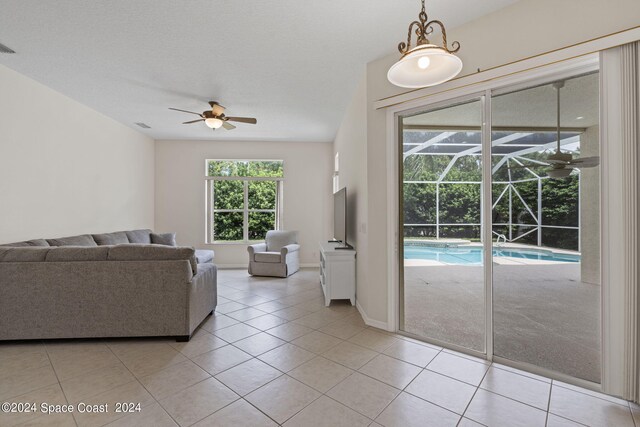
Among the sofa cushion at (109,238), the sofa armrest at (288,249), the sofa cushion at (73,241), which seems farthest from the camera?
the sofa armrest at (288,249)

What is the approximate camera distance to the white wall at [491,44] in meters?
1.88

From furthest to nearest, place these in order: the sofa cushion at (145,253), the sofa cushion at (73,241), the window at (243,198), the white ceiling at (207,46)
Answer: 1. the window at (243,198)
2. the sofa cushion at (73,241)
3. the sofa cushion at (145,253)
4. the white ceiling at (207,46)

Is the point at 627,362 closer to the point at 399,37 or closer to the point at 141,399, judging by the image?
the point at 399,37

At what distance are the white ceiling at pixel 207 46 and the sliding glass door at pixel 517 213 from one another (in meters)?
0.84

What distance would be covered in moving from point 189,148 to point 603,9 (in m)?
6.59

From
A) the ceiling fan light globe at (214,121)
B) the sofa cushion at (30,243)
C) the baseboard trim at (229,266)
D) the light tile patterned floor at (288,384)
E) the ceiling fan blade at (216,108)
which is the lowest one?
the light tile patterned floor at (288,384)

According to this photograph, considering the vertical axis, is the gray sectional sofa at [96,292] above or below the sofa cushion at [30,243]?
below

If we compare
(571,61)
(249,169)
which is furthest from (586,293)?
(249,169)

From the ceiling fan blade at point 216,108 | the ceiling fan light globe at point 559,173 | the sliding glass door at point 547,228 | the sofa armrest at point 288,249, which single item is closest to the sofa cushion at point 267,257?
the sofa armrest at point 288,249

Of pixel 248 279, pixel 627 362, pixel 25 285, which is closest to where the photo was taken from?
pixel 627 362

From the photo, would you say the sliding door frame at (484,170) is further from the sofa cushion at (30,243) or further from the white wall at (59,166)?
the white wall at (59,166)

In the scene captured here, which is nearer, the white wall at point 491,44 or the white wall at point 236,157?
the white wall at point 491,44

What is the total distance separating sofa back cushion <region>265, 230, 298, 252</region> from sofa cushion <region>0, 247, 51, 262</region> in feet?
11.7

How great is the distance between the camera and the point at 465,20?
241 cm
